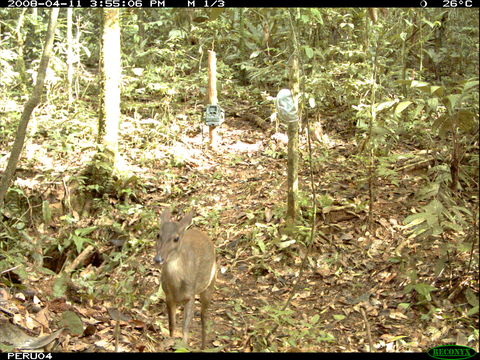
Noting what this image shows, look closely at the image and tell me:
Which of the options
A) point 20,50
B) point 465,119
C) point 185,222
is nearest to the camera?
point 185,222

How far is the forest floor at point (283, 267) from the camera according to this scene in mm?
5262

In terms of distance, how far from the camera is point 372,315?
591cm

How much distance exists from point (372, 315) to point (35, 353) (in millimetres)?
3721

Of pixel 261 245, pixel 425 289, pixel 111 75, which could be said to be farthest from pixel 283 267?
pixel 111 75

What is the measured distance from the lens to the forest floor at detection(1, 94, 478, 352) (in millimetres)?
5262

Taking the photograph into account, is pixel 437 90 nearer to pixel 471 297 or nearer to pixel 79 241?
pixel 471 297

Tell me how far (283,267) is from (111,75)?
466cm

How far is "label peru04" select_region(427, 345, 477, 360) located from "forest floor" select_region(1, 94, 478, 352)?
1.46 feet

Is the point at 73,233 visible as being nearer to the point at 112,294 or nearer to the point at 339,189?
the point at 112,294

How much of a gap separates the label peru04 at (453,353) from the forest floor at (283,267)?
0.45m

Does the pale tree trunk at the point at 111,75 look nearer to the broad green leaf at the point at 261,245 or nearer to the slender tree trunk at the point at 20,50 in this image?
the broad green leaf at the point at 261,245

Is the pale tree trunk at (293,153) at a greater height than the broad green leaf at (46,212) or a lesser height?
greater

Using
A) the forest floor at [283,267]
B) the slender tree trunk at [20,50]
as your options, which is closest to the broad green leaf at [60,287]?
the forest floor at [283,267]

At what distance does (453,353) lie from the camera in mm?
4117
